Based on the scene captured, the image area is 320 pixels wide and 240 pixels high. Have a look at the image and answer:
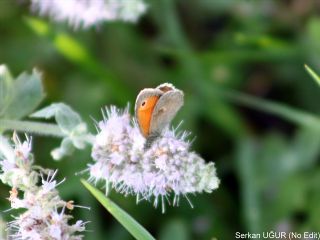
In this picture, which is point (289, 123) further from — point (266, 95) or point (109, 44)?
point (109, 44)

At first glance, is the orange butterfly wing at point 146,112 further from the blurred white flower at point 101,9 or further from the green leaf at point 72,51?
the green leaf at point 72,51

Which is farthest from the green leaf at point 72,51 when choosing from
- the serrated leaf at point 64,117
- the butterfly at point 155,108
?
the butterfly at point 155,108

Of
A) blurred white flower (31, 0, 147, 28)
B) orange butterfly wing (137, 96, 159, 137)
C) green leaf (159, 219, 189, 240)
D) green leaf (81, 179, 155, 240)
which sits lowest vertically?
green leaf (159, 219, 189, 240)

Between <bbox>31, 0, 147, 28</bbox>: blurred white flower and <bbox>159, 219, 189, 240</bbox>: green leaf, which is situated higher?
<bbox>31, 0, 147, 28</bbox>: blurred white flower

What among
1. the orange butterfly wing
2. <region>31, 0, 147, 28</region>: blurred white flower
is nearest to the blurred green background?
<region>31, 0, 147, 28</region>: blurred white flower

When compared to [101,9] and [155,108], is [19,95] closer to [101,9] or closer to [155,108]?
[101,9]

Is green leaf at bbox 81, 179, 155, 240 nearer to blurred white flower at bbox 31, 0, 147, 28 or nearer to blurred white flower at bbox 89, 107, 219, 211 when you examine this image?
blurred white flower at bbox 89, 107, 219, 211

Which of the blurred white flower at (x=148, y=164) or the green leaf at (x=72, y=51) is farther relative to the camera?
the green leaf at (x=72, y=51)
